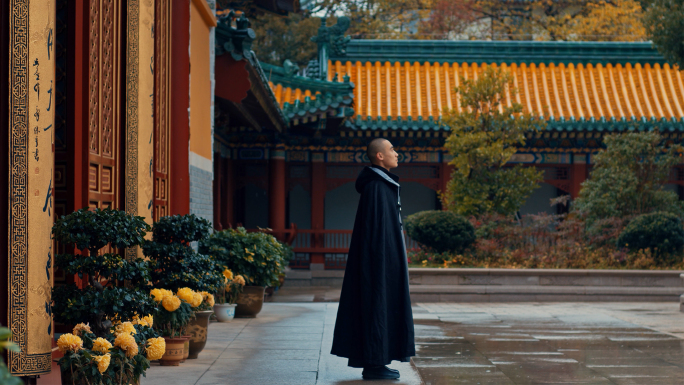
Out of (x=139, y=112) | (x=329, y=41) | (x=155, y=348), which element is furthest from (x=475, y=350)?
(x=329, y=41)

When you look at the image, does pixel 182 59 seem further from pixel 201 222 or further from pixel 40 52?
pixel 40 52

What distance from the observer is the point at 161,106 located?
23.3 feet

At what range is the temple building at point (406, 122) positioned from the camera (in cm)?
1616

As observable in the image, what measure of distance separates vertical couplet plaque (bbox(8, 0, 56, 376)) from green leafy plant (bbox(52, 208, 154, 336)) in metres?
0.11

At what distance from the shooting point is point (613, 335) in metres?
7.97

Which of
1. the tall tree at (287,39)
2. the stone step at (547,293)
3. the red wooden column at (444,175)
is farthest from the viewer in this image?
the tall tree at (287,39)

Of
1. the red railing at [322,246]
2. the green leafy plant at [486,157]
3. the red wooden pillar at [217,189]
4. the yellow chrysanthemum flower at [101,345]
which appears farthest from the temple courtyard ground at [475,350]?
the red railing at [322,246]

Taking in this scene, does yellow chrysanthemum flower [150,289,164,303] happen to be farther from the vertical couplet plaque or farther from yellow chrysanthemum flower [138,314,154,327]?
the vertical couplet plaque

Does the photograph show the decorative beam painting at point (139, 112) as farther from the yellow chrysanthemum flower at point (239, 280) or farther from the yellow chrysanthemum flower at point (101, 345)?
the yellow chrysanthemum flower at point (239, 280)

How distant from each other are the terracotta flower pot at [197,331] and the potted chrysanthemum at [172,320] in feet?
0.64

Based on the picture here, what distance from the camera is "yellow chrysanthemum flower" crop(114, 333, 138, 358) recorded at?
4121 mm

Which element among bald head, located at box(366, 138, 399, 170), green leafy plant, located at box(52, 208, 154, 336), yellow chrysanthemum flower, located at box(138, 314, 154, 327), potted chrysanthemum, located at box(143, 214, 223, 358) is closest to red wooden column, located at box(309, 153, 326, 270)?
potted chrysanthemum, located at box(143, 214, 223, 358)

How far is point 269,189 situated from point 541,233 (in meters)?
6.36

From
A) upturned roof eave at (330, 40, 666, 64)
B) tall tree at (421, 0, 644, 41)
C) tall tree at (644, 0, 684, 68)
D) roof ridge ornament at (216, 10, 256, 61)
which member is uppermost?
tall tree at (421, 0, 644, 41)
